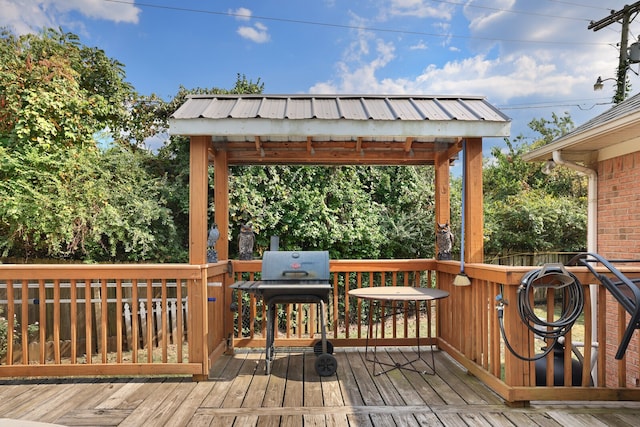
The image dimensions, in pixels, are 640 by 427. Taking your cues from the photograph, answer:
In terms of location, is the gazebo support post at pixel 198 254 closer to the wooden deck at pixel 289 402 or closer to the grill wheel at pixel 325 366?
the wooden deck at pixel 289 402

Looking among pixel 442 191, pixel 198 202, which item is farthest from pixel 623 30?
pixel 198 202

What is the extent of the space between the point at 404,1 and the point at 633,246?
13.4 m

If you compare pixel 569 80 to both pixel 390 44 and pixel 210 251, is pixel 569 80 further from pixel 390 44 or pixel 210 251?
pixel 210 251

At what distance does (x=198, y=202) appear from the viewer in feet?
11.2

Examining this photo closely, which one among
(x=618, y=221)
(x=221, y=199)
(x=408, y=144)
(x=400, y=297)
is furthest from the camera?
(x=221, y=199)

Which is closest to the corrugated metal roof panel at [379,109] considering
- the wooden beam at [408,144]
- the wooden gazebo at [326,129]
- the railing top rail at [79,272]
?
the wooden gazebo at [326,129]

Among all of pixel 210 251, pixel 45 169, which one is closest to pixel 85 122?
pixel 45 169

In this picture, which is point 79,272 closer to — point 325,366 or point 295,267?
point 295,267

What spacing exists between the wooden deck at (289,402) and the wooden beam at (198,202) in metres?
1.04

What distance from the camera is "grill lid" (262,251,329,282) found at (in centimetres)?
354

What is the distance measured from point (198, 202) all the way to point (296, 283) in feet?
3.42

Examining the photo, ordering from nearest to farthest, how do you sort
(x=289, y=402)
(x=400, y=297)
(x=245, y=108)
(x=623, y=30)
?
(x=289, y=402) → (x=400, y=297) → (x=245, y=108) → (x=623, y=30)

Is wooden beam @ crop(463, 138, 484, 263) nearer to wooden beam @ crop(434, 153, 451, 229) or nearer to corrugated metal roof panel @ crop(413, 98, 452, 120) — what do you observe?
corrugated metal roof panel @ crop(413, 98, 452, 120)

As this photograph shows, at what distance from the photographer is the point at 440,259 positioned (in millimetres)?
4309
